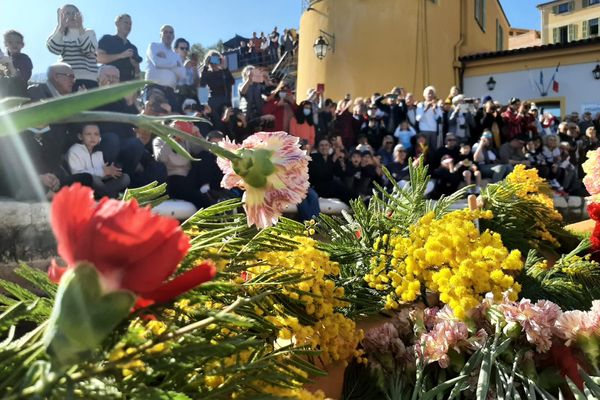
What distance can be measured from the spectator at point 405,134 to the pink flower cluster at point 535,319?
23.0ft

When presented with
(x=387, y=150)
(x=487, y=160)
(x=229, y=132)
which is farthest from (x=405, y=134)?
(x=229, y=132)

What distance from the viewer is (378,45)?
14.2m

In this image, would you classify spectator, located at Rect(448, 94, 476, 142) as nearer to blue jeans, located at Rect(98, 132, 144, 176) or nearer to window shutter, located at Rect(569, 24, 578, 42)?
blue jeans, located at Rect(98, 132, 144, 176)

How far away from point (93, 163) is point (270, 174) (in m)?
3.86

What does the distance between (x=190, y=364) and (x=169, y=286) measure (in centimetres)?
16

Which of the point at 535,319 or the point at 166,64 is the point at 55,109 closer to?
the point at 535,319

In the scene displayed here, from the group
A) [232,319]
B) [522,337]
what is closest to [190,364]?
[232,319]

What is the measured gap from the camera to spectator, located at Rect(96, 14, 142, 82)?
5285 millimetres

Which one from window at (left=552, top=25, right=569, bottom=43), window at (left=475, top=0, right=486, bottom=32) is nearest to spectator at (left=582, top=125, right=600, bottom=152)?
window at (left=475, top=0, right=486, bottom=32)

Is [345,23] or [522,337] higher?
[345,23]

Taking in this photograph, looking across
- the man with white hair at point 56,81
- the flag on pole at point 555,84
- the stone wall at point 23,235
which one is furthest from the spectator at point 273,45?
the stone wall at point 23,235

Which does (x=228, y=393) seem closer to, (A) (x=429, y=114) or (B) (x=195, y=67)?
(B) (x=195, y=67)

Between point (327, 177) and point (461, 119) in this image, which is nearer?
point (327, 177)

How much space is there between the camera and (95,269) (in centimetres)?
37
